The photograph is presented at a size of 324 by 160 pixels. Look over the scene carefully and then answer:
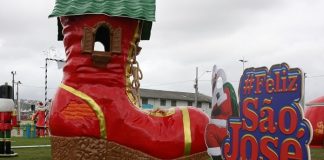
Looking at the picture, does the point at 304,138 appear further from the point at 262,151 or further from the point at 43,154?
the point at 43,154

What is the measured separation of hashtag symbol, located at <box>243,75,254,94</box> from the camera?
10.4ft

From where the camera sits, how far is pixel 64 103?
3.97 meters

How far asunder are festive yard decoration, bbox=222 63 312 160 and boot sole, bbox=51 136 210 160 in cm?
100

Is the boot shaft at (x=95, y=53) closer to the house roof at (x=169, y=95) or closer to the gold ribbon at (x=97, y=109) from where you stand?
the gold ribbon at (x=97, y=109)

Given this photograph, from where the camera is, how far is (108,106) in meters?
3.99

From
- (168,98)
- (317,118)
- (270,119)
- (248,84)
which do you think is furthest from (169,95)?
(270,119)

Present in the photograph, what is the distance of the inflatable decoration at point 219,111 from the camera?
11.4ft

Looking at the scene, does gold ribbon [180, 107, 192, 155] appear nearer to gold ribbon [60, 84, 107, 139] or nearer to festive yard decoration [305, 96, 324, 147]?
gold ribbon [60, 84, 107, 139]

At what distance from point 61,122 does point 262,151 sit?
71.4 inches

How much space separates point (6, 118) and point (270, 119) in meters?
6.72

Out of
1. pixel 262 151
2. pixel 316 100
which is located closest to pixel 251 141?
pixel 262 151

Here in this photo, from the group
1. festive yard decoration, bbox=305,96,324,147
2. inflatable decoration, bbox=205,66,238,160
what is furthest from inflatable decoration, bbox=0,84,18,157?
festive yard decoration, bbox=305,96,324,147

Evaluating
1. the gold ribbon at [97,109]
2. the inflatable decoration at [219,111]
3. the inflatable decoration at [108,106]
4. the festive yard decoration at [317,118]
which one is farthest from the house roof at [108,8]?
the festive yard decoration at [317,118]

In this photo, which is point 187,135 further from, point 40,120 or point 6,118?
point 40,120
